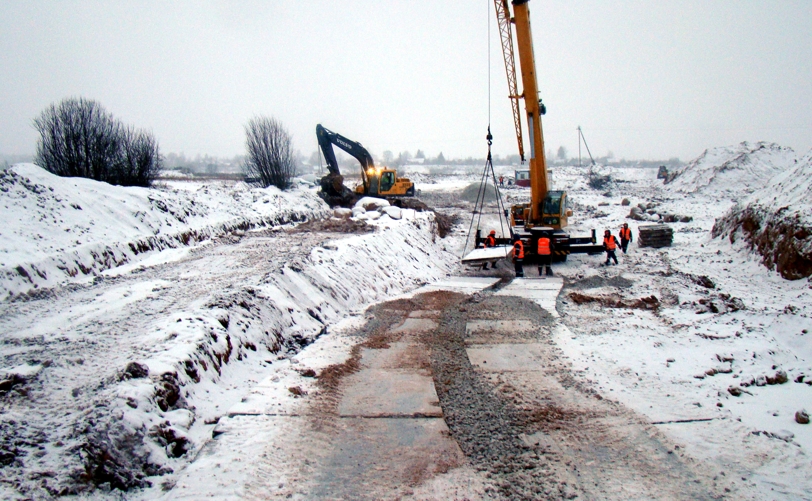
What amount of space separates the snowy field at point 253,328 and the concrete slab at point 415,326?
1.03 m

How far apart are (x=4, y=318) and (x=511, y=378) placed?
725 cm

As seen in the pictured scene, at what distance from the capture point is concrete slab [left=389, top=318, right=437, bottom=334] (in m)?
8.47

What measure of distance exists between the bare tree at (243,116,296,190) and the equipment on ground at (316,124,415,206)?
2681 mm

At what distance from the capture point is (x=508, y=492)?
399 centimetres

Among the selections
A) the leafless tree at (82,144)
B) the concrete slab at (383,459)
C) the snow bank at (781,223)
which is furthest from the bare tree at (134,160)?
the snow bank at (781,223)

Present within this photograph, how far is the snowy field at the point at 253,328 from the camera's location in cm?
418

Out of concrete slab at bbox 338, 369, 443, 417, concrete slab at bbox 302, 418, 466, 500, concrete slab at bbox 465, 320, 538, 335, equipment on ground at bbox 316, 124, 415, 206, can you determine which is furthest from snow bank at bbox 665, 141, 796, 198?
concrete slab at bbox 302, 418, 466, 500

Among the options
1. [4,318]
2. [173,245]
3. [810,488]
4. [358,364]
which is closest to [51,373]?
[4,318]

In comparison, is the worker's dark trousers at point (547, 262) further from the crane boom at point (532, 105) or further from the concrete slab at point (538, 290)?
the crane boom at point (532, 105)

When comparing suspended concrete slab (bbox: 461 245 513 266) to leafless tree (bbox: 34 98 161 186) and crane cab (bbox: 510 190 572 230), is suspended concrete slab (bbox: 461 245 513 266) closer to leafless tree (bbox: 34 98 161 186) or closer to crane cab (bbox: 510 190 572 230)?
crane cab (bbox: 510 190 572 230)

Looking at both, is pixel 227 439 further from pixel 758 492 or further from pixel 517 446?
pixel 758 492

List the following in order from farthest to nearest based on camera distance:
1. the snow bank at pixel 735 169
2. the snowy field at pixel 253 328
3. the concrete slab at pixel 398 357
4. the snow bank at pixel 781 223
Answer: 1. the snow bank at pixel 735 169
2. the snow bank at pixel 781 223
3. the concrete slab at pixel 398 357
4. the snowy field at pixel 253 328

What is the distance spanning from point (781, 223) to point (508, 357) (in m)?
11.0

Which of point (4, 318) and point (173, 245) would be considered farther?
point (173, 245)
